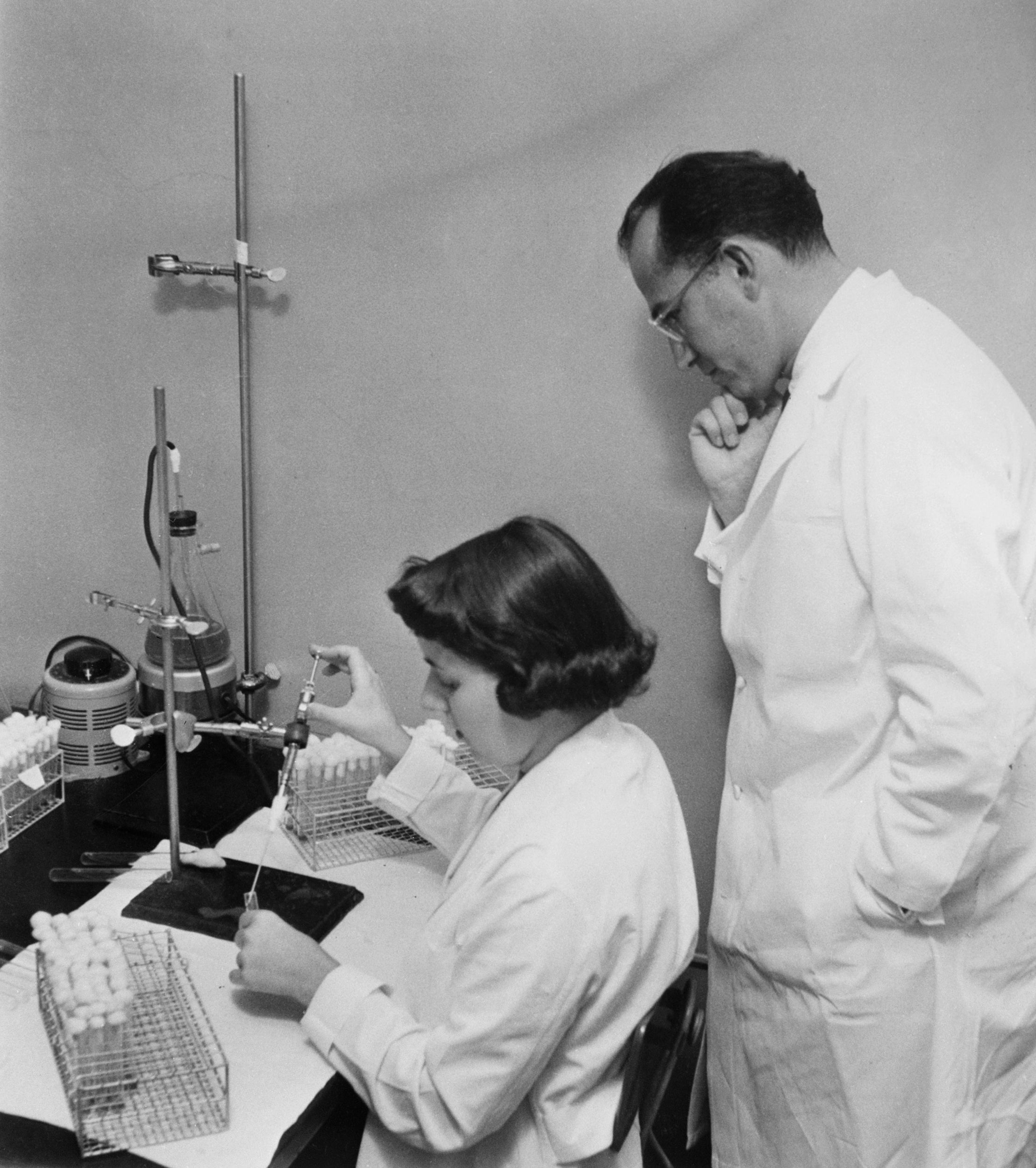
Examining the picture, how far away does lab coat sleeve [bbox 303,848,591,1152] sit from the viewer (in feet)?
3.64

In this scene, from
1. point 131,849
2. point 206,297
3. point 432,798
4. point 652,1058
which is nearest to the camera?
point 652,1058

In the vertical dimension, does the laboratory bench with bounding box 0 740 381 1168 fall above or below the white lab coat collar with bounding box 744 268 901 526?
below

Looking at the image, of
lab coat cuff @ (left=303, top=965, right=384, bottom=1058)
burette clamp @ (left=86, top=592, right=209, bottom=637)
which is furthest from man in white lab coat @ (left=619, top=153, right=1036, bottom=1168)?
burette clamp @ (left=86, top=592, right=209, bottom=637)

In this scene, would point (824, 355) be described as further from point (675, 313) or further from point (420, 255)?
point (420, 255)

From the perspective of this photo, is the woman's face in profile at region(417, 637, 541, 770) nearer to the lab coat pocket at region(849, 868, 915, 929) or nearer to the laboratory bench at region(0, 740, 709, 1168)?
the laboratory bench at region(0, 740, 709, 1168)

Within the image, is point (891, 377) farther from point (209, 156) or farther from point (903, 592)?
point (209, 156)

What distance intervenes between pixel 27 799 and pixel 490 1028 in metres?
0.95

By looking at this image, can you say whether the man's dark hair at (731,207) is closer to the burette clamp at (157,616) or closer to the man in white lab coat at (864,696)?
the man in white lab coat at (864,696)

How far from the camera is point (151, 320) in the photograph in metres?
2.12

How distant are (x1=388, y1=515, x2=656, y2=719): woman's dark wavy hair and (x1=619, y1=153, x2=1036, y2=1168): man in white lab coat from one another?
0.29m

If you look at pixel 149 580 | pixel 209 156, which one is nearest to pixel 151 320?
pixel 209 156

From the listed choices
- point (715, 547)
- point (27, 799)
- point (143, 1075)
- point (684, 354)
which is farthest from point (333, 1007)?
point (684, 354)

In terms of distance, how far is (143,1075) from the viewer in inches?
45.0

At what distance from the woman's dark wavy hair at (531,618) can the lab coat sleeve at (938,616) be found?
1.01ft
